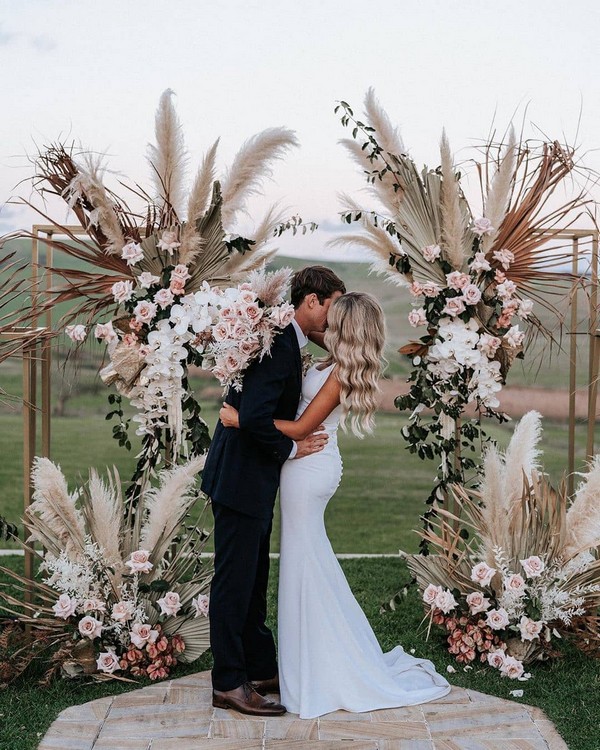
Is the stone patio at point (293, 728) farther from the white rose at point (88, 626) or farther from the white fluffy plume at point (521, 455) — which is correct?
the white fluffy plume at point (521, 455)

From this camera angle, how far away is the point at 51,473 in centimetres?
371

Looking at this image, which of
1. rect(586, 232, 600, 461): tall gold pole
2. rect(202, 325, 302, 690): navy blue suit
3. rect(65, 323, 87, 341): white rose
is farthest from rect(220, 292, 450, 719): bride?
rect(586, 232, 600, 461): tall gold pole

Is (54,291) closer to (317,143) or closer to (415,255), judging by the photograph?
(415,255)

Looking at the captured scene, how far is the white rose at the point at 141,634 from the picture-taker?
148 inches

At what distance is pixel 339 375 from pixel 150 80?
4.76 meters

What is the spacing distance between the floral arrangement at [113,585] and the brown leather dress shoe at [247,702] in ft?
1.57

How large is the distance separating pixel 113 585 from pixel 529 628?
73.1 inches

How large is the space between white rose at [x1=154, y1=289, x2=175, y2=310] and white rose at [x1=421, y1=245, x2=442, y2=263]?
1.25 m

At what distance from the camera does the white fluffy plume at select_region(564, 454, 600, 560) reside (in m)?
3.90

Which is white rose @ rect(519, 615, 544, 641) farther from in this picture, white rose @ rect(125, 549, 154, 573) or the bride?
white rose @ rect(125, 549, 154, 573)

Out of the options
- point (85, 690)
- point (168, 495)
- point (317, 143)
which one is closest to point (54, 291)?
point (168, 495)

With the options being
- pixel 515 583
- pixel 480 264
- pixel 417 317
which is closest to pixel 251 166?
pixel 417 317

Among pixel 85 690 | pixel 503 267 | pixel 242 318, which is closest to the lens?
pixel 242 318

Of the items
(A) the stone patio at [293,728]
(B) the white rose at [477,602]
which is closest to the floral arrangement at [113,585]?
(A) the stone patio at [293,728]
